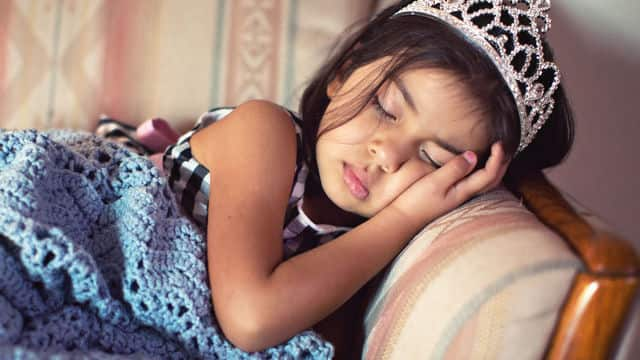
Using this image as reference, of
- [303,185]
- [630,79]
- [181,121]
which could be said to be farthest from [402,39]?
[630,79]

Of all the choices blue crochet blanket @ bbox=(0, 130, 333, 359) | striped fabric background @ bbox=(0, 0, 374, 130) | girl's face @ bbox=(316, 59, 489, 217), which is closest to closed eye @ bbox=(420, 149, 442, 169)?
girl's face @ bbox=(316, 59, 489, 217)

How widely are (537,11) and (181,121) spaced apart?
0.66 m

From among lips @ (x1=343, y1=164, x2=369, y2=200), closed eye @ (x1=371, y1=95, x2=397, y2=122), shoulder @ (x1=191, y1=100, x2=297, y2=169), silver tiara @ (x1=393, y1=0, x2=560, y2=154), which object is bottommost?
lips @ (x1=343, y1=164, x2=369, y2=200)

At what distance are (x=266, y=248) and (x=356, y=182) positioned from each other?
0.49 ft

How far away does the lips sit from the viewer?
0.81m

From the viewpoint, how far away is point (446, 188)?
770 mm

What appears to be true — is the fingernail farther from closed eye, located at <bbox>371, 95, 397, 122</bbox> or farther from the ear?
the ear

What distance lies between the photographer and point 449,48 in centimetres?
79

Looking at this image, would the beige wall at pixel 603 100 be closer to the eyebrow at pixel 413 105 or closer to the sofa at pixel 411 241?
the sofa at pixel 411 241

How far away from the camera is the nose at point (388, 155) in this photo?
781 mm

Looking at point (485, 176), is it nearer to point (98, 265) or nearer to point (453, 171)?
point (453, 171)

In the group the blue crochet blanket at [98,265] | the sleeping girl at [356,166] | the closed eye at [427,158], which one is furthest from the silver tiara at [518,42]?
the blue crochet blanket at [98,265]

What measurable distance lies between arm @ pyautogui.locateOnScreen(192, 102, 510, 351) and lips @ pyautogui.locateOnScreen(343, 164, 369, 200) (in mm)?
41

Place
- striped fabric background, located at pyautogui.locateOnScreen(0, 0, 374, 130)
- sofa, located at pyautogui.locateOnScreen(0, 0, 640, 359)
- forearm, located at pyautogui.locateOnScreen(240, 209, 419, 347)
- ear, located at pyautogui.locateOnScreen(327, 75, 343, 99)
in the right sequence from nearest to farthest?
sofa, located at pyautogui.locateOnScreen(0, 0, 640, 359)
forearm, located at pyautogui.locateOnScreen(240, 209, 419, 347)
ear, located at pyautogui.locateOnScreen(327, 75, 343, 99)
striped fabric background, located at pyautogui.locateOnScreen(0, 0, 374, 130)
